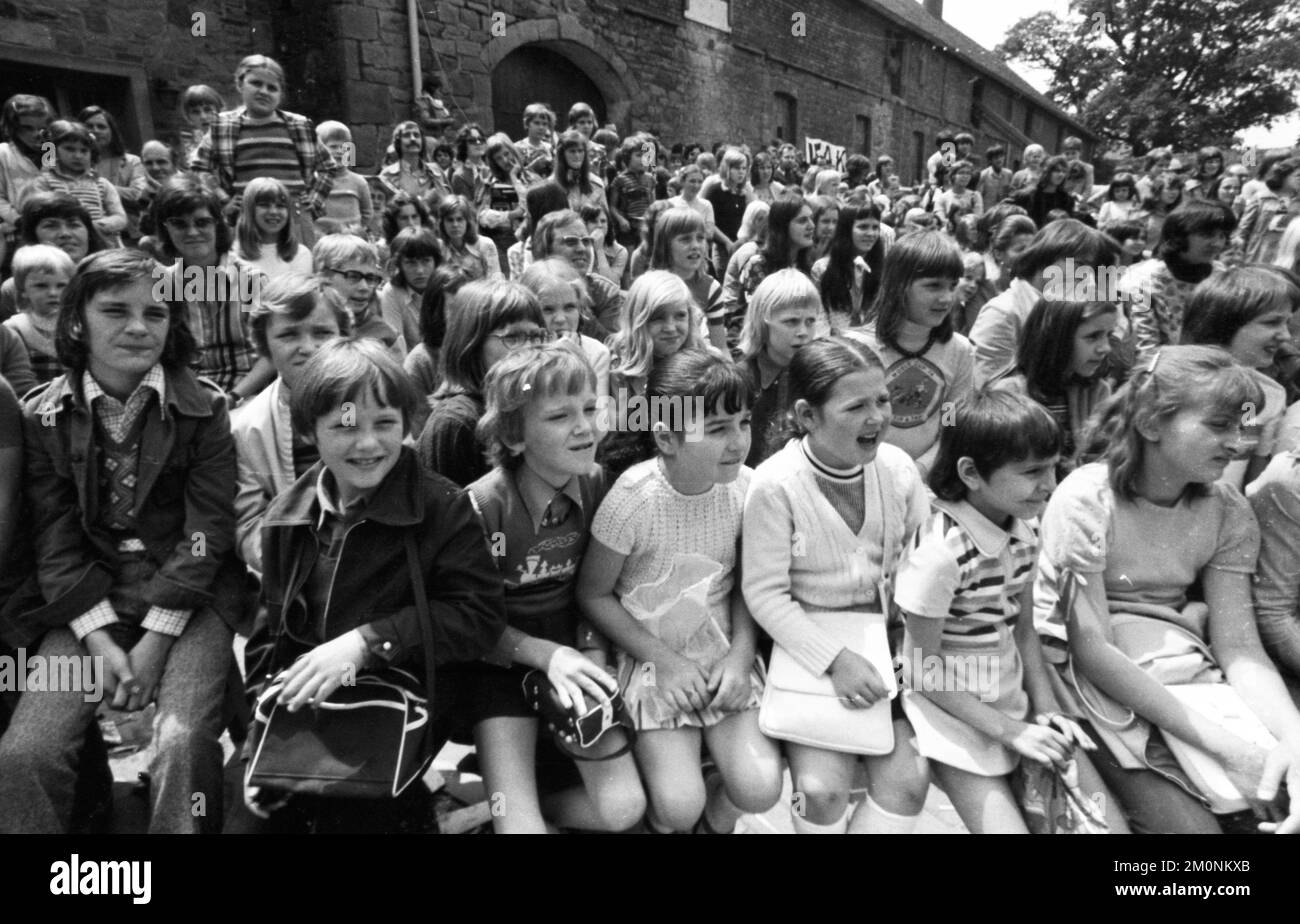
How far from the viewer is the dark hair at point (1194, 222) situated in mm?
3955

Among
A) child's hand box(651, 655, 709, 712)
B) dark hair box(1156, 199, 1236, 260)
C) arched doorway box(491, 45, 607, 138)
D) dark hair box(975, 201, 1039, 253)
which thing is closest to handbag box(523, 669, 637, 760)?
child's hand box(651, 655, 709, 712)

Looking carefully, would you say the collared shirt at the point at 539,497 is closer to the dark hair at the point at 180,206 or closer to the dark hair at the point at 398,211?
the dark hair at the point at 180,206

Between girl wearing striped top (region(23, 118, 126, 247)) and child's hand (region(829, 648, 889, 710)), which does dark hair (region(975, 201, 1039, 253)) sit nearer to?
child's hand (region(829, 648, 889, 710))

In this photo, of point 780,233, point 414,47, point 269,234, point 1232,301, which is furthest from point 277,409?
point 414,47

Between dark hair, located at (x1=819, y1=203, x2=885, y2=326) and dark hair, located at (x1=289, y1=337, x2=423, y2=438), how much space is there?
9.98ft

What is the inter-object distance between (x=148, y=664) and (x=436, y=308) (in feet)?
6.17

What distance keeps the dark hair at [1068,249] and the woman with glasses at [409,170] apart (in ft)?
17.0

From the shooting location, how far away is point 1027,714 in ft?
6.84

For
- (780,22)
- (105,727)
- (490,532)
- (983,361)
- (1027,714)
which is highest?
(780,22)

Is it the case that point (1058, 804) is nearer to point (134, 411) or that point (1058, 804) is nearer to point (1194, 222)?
point (134, 411)

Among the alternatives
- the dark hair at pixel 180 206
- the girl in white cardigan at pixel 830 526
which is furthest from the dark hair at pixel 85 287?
the girl in white cardigan at pixel 830 526
